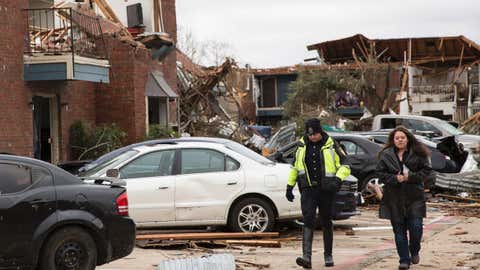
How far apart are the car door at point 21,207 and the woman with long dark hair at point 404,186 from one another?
12.2ft

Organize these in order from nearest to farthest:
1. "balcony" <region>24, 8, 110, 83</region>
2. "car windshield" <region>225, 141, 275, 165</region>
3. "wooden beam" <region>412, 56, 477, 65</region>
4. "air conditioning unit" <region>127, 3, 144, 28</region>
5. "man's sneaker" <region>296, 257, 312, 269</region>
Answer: "man's sneaker" <region>296, 257, 312, 269</region>, "car windshield" <region>225, 141, 275, 165</region>, "balcony" <region>24, 8, 110, 83</region>, "air conditioning unit" <region>127, 3, 144, 28</region>, "wooden beam" <region>412, 56, 477, 65</region>

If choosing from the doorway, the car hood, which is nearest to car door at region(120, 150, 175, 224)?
the doorway

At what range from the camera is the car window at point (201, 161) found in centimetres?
1168

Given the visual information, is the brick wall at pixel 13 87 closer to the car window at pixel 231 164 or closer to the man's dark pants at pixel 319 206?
the car window at pixel 231 164

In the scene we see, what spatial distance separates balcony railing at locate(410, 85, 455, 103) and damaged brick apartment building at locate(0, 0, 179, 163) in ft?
79.9

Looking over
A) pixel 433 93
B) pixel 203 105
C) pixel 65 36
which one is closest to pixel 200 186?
pixel 65 36

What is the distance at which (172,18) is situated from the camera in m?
27.5

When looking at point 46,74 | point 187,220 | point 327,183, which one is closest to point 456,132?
point 46,74

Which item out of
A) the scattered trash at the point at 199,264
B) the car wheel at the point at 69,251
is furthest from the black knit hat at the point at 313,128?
the car wheel at the point at 69,251

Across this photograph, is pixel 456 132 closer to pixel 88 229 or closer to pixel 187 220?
pixel 187 220

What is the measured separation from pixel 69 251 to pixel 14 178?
95 centimetres

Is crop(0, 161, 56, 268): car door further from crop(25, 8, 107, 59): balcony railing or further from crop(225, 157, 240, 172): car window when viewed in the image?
crop(25, 8, 107, 59): balcony railing

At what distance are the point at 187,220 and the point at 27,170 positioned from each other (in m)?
3.68

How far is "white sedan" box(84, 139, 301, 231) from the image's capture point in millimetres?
11352
